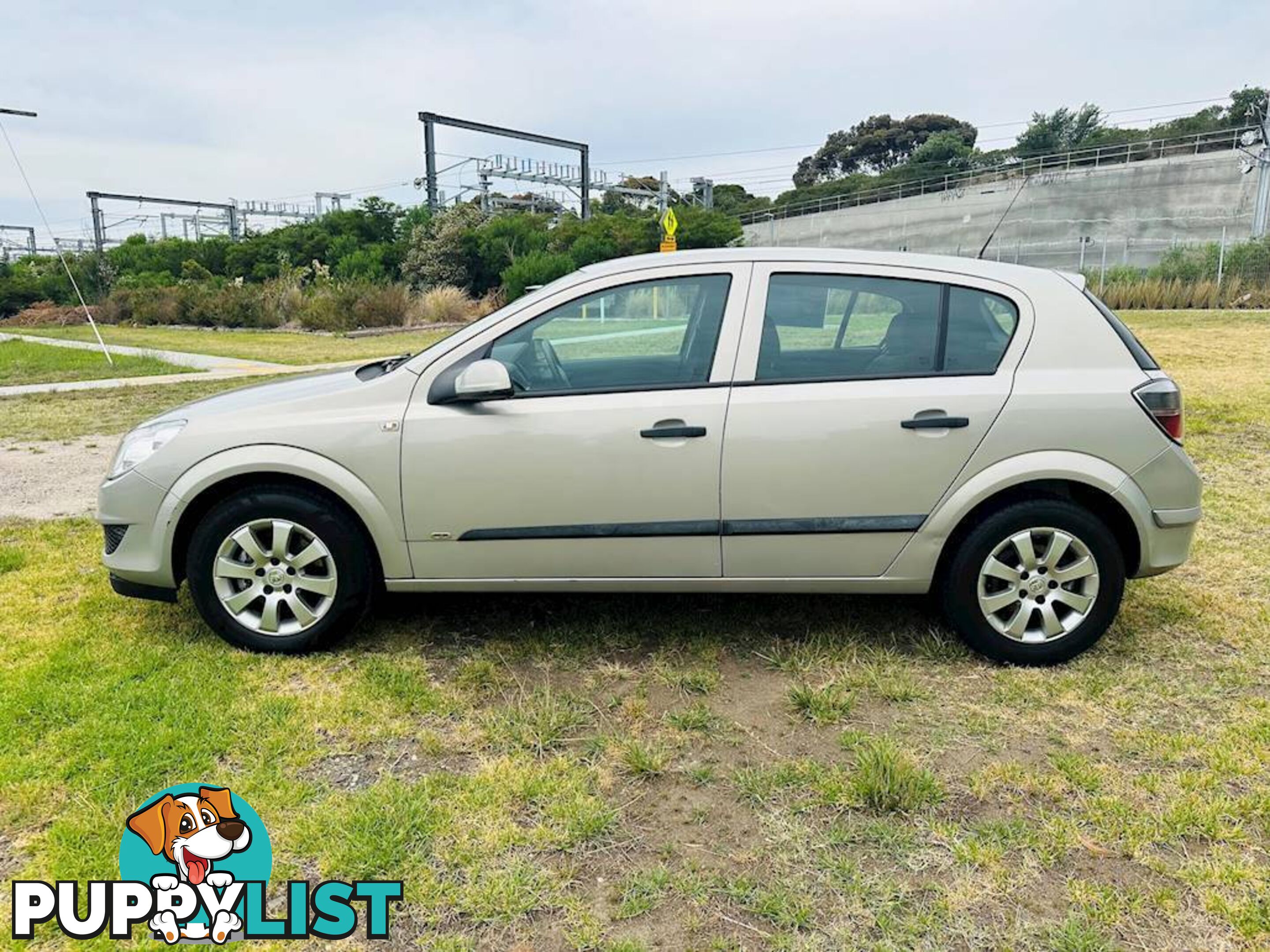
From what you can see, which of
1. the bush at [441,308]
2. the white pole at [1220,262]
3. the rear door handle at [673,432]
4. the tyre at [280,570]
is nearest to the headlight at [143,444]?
the tyre at [280,570]

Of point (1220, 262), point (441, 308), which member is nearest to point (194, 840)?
point (441, 308)

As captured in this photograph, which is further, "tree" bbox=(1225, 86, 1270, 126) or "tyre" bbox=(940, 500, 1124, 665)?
"tree" bbox=(1225, 86, 1270, 126)

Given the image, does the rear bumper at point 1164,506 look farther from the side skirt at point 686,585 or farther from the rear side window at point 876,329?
the side skirt at point 686,585

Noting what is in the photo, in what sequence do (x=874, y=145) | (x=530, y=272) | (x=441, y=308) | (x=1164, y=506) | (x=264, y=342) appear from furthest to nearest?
(x=874, y=145)
(x=530, y=272)
(x=441, y=308)
(x=264, y=342)
(x=1164, y=506)

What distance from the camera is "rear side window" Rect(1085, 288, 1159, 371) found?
3.63 meters

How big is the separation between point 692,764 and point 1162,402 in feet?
7.66

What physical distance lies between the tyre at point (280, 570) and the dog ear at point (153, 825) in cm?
113

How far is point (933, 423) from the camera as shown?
349 cm

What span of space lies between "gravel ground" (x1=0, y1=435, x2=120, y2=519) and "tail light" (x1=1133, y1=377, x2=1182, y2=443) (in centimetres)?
623

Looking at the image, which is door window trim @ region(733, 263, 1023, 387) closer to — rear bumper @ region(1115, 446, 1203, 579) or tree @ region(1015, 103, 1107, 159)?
rear bumper @ region(1115, 446, 1203, 579)

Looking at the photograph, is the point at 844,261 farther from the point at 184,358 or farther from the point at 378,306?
the point at 378,306

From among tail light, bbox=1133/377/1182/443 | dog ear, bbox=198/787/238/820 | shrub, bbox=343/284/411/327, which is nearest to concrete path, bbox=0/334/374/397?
shrub, bbox=343/284/411/327

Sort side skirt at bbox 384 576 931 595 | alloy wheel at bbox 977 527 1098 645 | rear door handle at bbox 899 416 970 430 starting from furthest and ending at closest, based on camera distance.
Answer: side skirt at bbox 384 576 931 595
alloy wheel at bbox 977 527 1098 645
rear door handle at bbox 899 416 970 430

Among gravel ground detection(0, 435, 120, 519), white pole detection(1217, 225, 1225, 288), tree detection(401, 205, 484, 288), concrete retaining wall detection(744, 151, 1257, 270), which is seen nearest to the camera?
gravel ground detection(0, 435, 120, 519)
